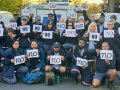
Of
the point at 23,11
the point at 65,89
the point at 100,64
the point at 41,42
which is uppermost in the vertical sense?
the point at 23,11

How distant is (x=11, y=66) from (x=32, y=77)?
27.6 inches

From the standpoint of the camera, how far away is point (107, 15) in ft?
31.3

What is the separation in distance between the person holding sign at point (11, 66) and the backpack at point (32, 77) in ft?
0.68

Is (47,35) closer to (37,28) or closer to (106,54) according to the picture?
(37,28)

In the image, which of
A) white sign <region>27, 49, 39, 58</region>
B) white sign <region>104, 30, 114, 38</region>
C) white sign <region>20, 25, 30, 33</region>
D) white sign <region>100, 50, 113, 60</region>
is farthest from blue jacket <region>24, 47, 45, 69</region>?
white sign <region>104, 30, 114, 38</region>

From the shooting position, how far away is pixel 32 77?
596 cm

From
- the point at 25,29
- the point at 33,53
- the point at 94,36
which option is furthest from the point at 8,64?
the point at 94,36

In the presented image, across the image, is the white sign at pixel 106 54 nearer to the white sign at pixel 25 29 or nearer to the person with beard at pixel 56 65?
the person with beard at pixel 56 65

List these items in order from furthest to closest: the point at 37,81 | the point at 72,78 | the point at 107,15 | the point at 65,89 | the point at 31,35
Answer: the point at 107,15
the point at 31,35
the point at 72,78
the point at 37,81
the point at 65,89

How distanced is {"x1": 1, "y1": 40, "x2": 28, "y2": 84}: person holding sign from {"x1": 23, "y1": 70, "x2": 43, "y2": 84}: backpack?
21 cm

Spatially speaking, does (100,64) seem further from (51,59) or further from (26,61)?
(26,61)

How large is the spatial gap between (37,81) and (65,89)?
3.04ft

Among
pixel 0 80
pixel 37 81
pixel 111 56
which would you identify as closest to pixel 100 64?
pixel 111 56

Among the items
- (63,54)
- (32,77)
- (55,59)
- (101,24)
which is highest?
(101,24)
